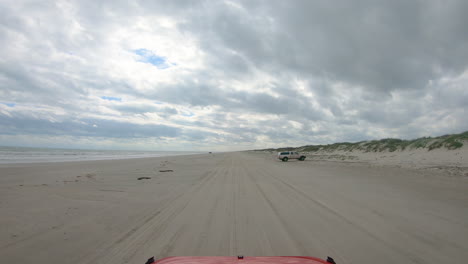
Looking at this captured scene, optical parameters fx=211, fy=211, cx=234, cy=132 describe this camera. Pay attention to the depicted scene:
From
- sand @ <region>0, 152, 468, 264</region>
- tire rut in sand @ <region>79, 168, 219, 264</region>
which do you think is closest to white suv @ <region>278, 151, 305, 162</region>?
sand @ <region>0, 152, 468, 264</region>

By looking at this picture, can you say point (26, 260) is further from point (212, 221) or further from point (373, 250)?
point (373, 250)

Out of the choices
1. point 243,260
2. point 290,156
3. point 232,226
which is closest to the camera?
point 243,260

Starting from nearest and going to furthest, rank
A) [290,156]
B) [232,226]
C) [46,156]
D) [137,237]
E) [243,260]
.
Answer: [243,260] < [137,237] < [232,226] < [290,156] < [46,156]

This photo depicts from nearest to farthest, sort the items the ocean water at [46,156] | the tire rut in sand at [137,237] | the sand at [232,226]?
the tire rut in sand at [137,237] → the sand at [232,226] → the ocean water at [46,156]

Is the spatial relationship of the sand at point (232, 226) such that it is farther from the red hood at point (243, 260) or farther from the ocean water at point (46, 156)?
the ocean water at point (46, 156)

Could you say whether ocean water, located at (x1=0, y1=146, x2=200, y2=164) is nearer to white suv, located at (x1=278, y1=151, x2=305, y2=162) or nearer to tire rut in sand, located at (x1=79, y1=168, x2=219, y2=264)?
tire rut in sand, located at (x1=79, y1=168, x2=219, y2=264)

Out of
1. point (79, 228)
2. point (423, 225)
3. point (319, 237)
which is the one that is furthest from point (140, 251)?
point (423, 225)

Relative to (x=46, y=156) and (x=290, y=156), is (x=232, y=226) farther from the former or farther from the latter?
(x=46, y=156)

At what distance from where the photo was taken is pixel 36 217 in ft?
17.4

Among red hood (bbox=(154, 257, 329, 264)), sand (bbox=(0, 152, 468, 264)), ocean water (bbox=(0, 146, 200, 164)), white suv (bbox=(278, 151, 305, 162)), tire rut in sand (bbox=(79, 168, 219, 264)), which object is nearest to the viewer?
red hood (bbox=(154, 257, 329, 264))

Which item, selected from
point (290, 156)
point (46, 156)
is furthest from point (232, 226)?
point (46, 156)

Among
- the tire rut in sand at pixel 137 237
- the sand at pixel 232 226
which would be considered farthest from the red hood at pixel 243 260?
the tire rut in sand at pixel 137 237

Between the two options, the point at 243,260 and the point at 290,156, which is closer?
the point at 243,260

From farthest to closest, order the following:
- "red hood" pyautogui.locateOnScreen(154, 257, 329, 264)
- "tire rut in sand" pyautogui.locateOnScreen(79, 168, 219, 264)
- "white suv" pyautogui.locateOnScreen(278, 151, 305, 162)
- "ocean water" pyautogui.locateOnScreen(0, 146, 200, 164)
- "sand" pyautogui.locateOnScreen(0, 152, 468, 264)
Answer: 1. "white suv" pyautogui.locateOnScreen(278, 151, 305, 162)
2. "ocean water" pyautogui.locateOnScreen(0, 146, 200, 164)
3. "sand" pyautogui.locateOnScreen(0, 152, 468, 264)
4. "tire rut in sand" pyautogui.locateOnScreen(79, 168, 219, 264)
5. "red hood" pyautogui.locateOnScreen(154, 257, 329, 264)
